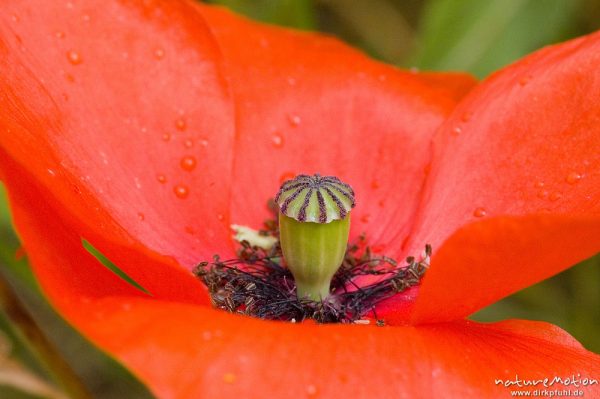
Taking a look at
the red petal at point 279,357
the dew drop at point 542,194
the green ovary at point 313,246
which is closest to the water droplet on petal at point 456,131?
the dew drop at point 542,194

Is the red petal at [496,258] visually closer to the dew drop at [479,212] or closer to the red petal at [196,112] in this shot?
the dew drop at [479,212]

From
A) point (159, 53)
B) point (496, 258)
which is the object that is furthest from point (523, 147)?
point (159, 53)

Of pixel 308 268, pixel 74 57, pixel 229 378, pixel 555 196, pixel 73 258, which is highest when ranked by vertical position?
pixel 74 57

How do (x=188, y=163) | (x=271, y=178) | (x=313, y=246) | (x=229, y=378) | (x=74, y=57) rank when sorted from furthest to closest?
(x=271, y=178) → (x=188, y=163) → (x=74, y=57) → (x=313, y=246) → (x=229, y=378)

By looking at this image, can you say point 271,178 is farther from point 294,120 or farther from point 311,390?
point 311,390

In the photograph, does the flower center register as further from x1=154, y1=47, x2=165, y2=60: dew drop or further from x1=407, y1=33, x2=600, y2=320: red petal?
x1=154, y1=47, x2=165, y2=60: dew drop

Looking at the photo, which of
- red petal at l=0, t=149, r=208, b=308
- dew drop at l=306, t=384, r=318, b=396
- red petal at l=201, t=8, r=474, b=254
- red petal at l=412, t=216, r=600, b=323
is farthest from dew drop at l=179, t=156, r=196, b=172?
dew drop at l=306, t=384, r=318, b=396

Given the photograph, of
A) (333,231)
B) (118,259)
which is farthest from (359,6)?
(118,259)
